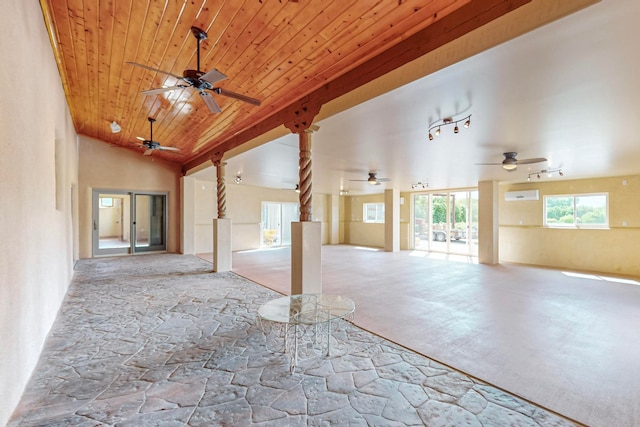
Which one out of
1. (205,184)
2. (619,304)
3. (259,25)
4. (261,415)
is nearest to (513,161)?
(619,304)

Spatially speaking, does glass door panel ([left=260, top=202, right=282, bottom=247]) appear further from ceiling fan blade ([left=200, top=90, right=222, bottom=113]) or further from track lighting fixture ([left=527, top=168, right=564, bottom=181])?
track lighting fixture ([left=527, top=168, right=564, bottom=181])

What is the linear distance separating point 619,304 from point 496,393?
4.08 m

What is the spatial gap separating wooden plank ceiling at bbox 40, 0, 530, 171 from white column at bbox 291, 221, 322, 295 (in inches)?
61.2

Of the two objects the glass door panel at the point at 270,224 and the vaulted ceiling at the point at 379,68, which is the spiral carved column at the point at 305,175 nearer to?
the vaulted ceiling at the point at 379,68

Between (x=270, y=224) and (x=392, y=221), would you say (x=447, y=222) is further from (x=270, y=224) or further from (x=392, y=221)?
(x=270, y=224)

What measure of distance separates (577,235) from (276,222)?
998cm

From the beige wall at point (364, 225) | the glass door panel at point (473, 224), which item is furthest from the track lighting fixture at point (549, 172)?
the beige wall at point (364, 225)

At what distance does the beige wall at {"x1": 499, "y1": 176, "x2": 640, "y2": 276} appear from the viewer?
23.6ft

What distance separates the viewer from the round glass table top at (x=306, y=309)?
8.93ft

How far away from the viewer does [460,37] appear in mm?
2002

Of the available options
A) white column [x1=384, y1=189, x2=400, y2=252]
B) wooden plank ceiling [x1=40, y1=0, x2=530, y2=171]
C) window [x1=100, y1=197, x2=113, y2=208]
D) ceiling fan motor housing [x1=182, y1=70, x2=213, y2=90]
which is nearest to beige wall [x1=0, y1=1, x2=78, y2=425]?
wooden plank ceiling [x1=40, y1=0, x2=530, y2=171]

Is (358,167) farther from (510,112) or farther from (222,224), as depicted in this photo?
(510,112)

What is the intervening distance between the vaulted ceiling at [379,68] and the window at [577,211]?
11.3 ft

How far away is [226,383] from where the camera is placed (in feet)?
7.67
